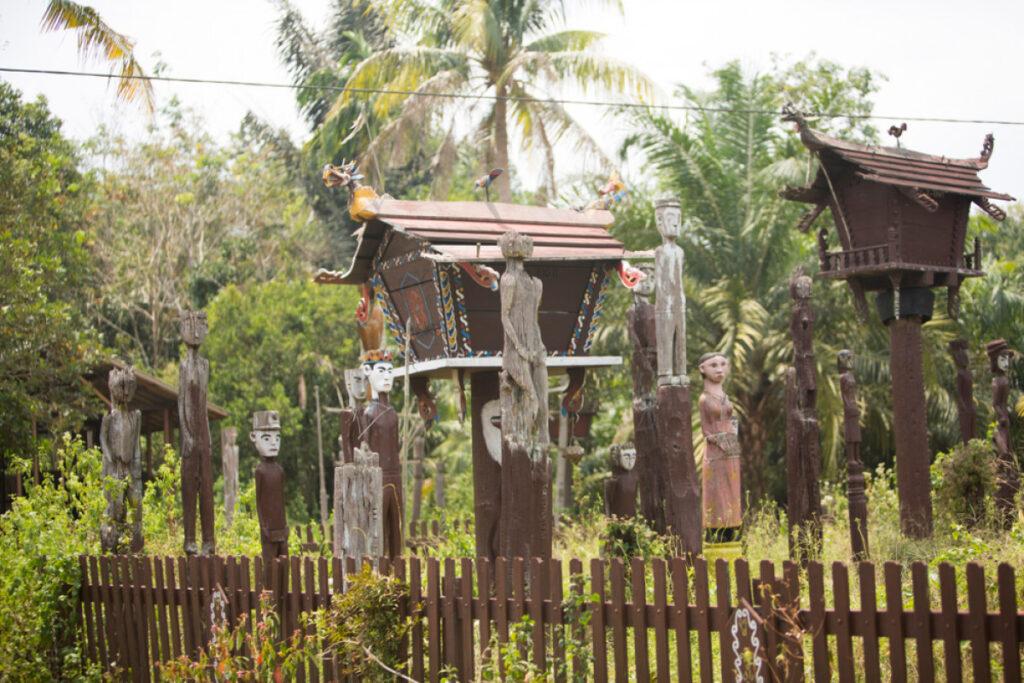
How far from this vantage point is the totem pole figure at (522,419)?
8844 mm

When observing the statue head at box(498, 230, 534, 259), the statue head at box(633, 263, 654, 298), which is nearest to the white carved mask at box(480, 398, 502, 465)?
the statue head at box(633, 263, 654, 298)

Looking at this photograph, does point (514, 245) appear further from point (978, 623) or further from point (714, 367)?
point (714, 367)

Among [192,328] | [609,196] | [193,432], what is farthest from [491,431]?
[192,328]

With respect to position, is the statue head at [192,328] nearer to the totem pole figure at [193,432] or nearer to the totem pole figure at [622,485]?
the totem pole figure at [193,432]

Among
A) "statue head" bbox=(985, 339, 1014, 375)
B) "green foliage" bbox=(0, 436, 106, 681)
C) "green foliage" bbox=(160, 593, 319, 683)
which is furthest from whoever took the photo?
"statue head" bbox=(985, 339, 1014, 375)

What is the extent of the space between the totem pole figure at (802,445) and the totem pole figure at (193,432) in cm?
581

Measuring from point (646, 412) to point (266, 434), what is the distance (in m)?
3.82

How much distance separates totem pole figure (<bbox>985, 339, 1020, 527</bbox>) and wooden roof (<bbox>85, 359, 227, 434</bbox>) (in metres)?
12.8

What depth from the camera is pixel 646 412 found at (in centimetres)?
1241

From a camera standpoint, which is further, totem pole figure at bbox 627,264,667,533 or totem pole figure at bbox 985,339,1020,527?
totem pole figure at bbox 985,339,1020,527

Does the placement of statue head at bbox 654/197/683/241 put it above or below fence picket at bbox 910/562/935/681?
above

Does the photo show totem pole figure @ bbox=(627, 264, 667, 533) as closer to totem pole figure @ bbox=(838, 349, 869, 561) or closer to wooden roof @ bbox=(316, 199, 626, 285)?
wooden roof @ bbox=(316, 199, 626, 285)

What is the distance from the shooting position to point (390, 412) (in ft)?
41.1

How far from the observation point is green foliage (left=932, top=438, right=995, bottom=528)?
1277 centimetres
